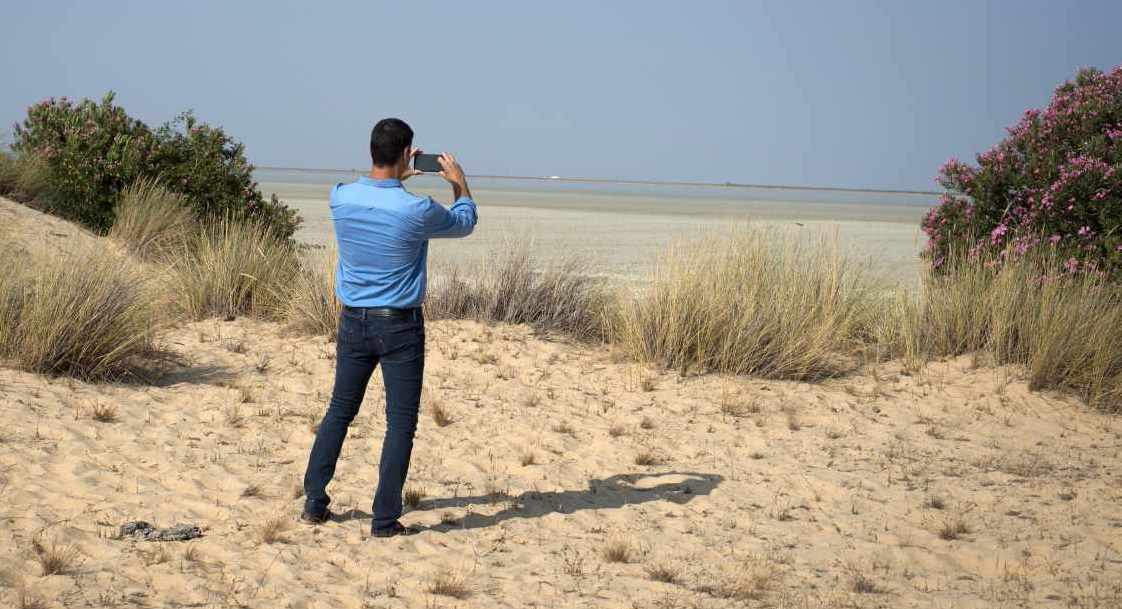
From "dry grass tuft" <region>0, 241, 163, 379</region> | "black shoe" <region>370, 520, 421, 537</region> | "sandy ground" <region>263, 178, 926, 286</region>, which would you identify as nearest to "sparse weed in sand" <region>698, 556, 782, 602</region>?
"black shoe" <region>370, 520, 421, 537</region>

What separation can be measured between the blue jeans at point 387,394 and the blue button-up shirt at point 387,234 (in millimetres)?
120

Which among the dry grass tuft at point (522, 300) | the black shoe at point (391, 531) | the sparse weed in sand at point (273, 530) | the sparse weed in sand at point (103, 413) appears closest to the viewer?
the sparse weed in sand at point (273, 530)

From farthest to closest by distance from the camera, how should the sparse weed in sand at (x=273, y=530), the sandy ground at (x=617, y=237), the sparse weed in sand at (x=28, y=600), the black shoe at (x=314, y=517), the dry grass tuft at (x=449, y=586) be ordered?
the sandy ground at (x=617, y=237) → the black shoe at (x=314, y=517) → the sparse weed in sand at (x=273, y=530) → the dry grass tuft at (x=449, y=586) → the sparse weed in sand at (x=28, y=600)

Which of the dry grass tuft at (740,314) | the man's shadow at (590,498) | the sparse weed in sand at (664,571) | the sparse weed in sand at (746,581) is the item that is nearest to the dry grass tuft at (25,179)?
the dry grass tuft at (740,314)

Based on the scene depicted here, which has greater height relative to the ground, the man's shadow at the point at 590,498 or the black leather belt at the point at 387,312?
the black leather belt at the point at 387,312

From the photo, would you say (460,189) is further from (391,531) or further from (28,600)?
(28,600)

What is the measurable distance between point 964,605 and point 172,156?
11.9m

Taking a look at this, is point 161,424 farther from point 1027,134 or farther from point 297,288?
point 1027,134

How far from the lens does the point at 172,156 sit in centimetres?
1401

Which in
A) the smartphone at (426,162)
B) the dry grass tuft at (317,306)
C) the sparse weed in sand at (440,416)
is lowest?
the sparse weed in sand at (440,416)

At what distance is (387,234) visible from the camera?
4.77 meters

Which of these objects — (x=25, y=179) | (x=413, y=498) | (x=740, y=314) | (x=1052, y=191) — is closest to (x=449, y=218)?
(x=413, y=498)

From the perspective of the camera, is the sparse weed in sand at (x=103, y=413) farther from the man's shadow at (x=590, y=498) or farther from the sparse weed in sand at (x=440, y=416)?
the man's shadow at (x=590, y=498)

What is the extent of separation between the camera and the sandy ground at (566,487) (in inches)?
186
